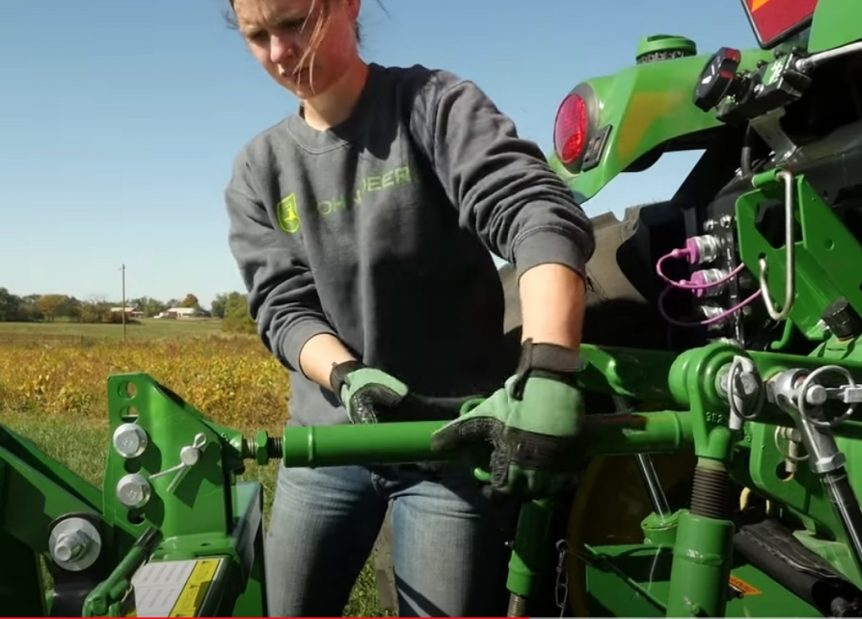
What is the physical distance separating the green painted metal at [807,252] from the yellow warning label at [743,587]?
60 centimetres

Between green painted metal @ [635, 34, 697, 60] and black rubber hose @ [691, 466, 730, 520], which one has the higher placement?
green painted metal @ [635, 34, 697, 60]

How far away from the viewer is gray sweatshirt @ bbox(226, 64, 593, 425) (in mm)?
1717

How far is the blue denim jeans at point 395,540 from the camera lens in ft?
5.91

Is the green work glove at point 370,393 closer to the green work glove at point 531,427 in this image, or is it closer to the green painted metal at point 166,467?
the green painted metal at point 166,467

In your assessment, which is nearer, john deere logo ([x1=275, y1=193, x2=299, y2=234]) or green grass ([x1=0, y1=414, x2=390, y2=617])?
john deere logo ([x1=275, y1=193, x2=299, y2=234])

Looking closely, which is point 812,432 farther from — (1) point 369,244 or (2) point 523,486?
(1) point 369,244

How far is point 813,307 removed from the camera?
1978 millimetres

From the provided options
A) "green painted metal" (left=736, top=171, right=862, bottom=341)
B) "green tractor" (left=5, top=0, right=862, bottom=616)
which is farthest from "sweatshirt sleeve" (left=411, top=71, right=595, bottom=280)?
"green painted metal" (left=736, top=171, right=862, bottom=341)

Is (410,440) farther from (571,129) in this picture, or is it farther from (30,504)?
(571,129)

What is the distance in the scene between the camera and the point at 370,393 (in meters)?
1.70

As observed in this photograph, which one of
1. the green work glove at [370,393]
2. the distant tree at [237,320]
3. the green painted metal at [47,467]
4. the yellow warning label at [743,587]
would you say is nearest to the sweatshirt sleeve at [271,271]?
the green work glove at [370,393]

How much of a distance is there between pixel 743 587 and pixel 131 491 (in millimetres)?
1385

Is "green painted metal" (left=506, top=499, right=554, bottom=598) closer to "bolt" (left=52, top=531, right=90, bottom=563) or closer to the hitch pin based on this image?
the hitch pin

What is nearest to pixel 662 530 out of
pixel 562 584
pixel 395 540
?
pixel 562 584
